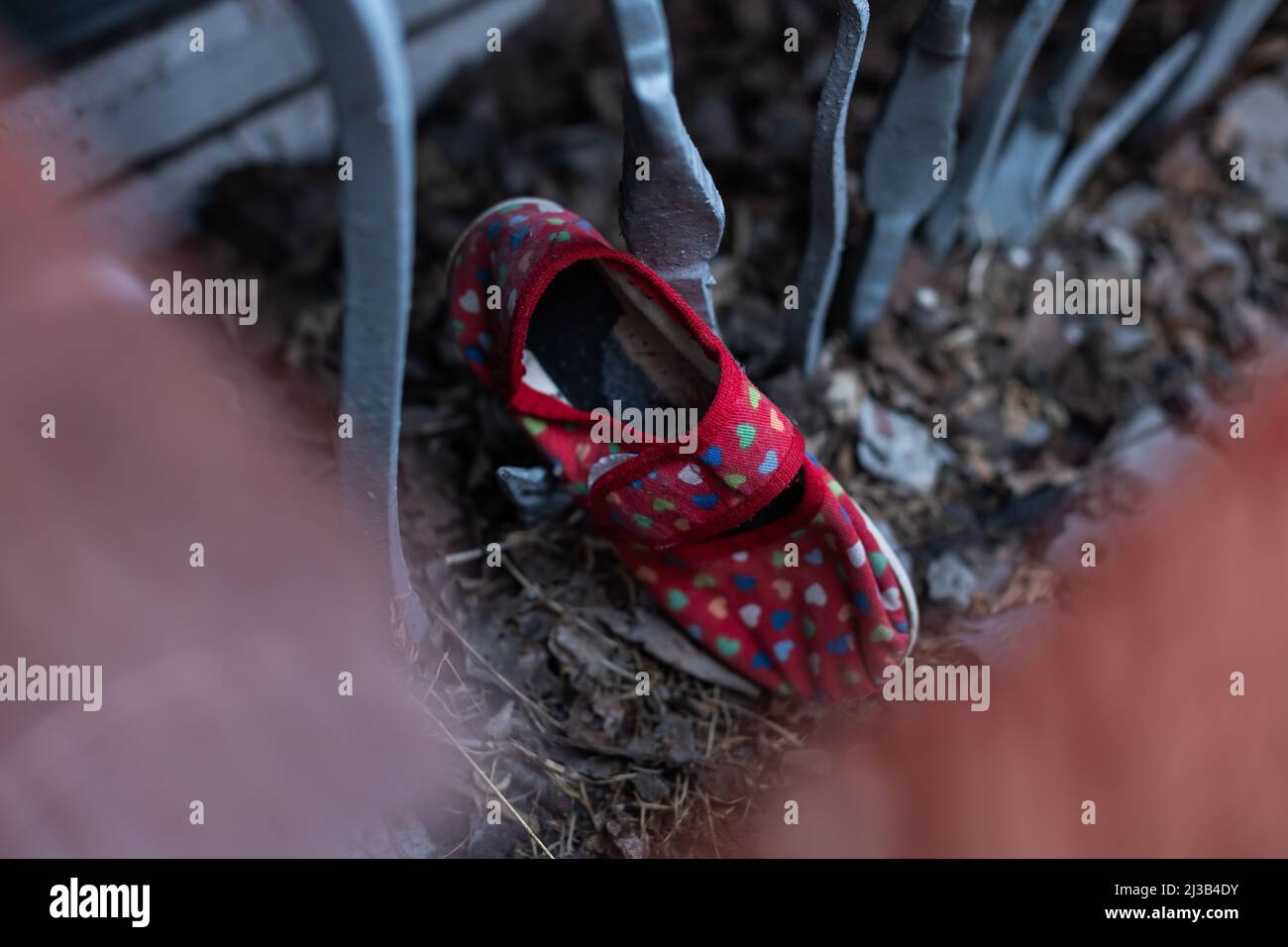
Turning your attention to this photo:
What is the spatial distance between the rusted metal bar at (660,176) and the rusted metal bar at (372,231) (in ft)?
0.54

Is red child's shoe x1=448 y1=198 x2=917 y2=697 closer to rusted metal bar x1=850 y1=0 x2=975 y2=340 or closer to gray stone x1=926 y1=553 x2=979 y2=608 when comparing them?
gray stone x1=926 y1=553 x2=979 y2=608

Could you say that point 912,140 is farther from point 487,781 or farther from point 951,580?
point 487,781

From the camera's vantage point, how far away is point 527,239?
0.96m

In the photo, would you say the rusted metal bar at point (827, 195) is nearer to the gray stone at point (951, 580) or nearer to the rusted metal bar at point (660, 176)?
the rusted metal bar at point (660, 176)

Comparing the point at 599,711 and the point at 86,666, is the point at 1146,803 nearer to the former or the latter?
the point at 599,711

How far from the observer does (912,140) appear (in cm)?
114

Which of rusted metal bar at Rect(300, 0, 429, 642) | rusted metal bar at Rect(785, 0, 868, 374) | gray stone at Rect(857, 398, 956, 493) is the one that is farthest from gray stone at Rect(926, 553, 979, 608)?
rusted metal bar at Rect(300, 0, 429, 642)

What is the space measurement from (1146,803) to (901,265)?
72 cm

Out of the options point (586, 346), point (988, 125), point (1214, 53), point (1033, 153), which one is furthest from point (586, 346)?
point (1214, 53)

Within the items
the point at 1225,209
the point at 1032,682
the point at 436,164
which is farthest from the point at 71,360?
the point at 1225,209

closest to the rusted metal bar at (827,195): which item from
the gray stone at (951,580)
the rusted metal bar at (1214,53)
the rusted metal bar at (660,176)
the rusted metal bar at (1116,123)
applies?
the rusted metal bar at (660,176)

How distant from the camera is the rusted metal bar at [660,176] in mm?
745

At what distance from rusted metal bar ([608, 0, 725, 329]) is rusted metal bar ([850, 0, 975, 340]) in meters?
0.31

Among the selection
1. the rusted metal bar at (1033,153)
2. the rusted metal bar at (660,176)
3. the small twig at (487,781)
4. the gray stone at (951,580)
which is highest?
the rusted metal bar at (1033,153)
